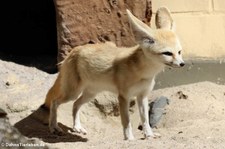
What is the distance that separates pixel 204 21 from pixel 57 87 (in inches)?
77.3

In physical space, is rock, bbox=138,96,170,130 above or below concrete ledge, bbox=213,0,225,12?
below

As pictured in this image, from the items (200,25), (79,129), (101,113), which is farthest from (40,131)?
(200,25)

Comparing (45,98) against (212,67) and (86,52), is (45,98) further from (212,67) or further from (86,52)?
(212,67)

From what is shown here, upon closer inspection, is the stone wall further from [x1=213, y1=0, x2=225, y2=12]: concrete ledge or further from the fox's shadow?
the fox's shadow

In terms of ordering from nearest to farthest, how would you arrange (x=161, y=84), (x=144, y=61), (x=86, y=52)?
(x=144, y=61)
(x=86, y=52)
(x=161, y=84)

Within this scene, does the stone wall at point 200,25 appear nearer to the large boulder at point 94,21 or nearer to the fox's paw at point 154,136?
the large boulder at point 94,21

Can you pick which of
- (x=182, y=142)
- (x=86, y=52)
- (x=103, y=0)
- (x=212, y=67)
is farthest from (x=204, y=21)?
(x=182, y=142)

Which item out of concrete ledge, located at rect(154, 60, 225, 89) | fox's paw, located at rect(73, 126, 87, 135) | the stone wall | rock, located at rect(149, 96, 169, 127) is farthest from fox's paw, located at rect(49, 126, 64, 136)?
the stone wall

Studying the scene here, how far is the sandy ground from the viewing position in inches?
195

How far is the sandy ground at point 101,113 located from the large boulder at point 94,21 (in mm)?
435

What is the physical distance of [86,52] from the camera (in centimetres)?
505

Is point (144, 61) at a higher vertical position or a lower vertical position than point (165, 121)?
higher

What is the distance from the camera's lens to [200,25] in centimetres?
642

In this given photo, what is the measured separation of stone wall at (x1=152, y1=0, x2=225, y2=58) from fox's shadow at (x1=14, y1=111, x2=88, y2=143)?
1.75 metres
